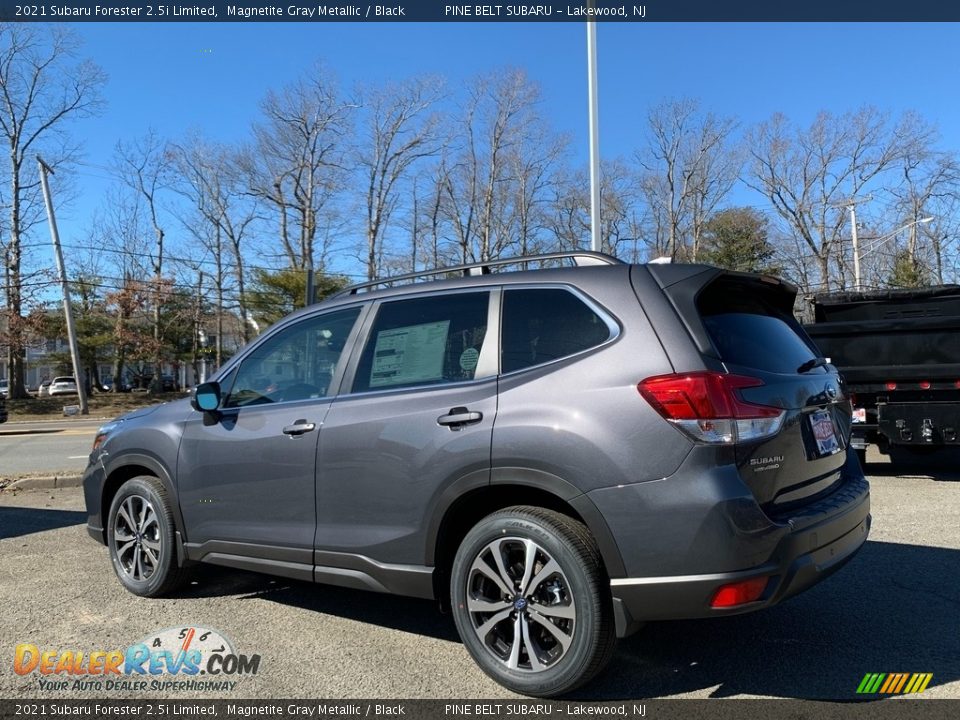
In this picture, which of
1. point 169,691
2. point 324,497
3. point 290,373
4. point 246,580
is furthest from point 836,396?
point 246,580

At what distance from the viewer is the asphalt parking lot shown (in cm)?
328

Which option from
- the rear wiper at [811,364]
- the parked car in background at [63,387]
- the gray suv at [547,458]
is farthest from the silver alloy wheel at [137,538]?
the parked car in background at [63,387]

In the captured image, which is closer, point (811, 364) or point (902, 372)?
point (811, 364)

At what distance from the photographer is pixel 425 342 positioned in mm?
3709

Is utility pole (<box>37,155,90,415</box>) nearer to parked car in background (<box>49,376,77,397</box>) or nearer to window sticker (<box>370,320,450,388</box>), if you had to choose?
parked car in background (<box>49,376,77,397</box>)

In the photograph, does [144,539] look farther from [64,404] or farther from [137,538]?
[64,404]

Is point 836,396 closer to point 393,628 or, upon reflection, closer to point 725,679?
point 725,679

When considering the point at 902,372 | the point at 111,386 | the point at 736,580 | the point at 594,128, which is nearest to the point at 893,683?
the point at 736,580

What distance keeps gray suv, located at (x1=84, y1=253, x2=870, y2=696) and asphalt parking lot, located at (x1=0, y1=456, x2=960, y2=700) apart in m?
0.38

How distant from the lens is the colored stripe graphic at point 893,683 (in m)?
3.14

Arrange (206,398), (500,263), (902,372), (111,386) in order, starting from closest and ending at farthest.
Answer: (500,263), (206,398), (902,372), (111,386)

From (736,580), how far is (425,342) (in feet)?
5.91

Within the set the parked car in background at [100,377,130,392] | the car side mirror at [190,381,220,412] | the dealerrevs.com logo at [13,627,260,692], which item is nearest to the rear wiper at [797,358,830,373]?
the dealerrevs.com logo at [13,627,260,692]

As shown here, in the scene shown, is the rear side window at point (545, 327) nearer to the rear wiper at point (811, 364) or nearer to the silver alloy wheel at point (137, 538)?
the rear wiper at point (811, 364)
